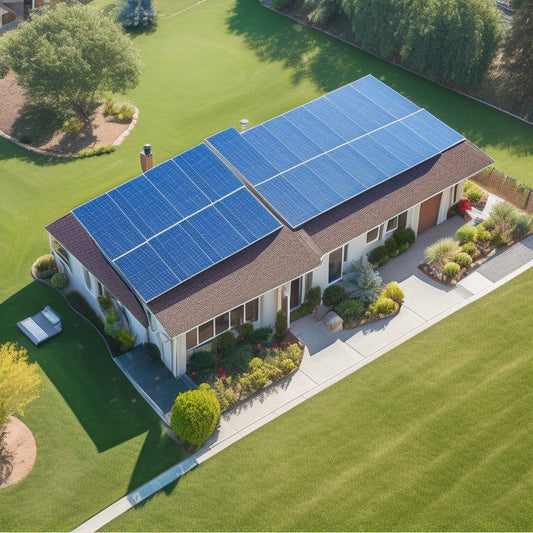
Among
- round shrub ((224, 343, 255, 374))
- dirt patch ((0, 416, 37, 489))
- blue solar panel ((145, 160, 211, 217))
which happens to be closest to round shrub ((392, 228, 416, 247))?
blue solar panel ((145, 160, 211, 217))

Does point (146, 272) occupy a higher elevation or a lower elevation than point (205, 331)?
higher

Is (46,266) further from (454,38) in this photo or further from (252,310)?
(454,38)

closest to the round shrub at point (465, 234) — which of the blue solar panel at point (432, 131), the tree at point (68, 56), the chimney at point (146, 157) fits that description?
the blue solar panel at point (432, 131)

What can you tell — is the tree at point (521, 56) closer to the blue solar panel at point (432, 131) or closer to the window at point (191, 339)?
the blue solar panel at point (432, 131)

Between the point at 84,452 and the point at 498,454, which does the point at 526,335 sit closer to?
the point at 498,454

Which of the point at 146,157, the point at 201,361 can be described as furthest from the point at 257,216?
the point at 201,361

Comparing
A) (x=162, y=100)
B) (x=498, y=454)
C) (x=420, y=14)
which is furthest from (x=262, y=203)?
(x=420, y=14)
